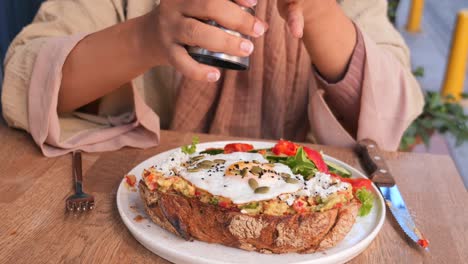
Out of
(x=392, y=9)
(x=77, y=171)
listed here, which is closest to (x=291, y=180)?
(x=77, y=171)

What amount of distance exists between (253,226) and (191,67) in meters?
0.31

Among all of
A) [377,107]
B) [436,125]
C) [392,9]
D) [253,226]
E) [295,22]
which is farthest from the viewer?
[392,9]

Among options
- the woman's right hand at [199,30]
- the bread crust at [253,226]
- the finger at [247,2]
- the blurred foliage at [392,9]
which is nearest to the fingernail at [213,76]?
the woman's right hand at [199,30]

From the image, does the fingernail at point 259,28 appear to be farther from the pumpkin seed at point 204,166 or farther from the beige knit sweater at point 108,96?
the beige knit sweater at point 108,96

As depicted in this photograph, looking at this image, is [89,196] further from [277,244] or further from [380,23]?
[380,23]

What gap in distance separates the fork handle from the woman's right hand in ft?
0.79

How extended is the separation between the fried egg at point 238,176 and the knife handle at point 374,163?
0.23 metres

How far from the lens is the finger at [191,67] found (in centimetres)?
87

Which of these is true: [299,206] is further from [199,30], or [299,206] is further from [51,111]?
[51,111]

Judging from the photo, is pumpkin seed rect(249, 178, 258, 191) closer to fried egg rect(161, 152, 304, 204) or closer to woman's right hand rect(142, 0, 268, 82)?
fried egg rect(161, 152, 304, 204)

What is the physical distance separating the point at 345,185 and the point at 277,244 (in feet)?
0.47

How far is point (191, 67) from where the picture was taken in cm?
88

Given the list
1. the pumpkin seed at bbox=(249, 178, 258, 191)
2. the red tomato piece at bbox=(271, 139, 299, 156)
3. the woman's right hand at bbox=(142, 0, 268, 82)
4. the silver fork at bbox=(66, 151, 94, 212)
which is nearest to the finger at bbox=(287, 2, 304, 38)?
the woman's right hand at bbox=(142, 0, 268, 82)

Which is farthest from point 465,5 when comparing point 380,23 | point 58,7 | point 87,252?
point 87,252
